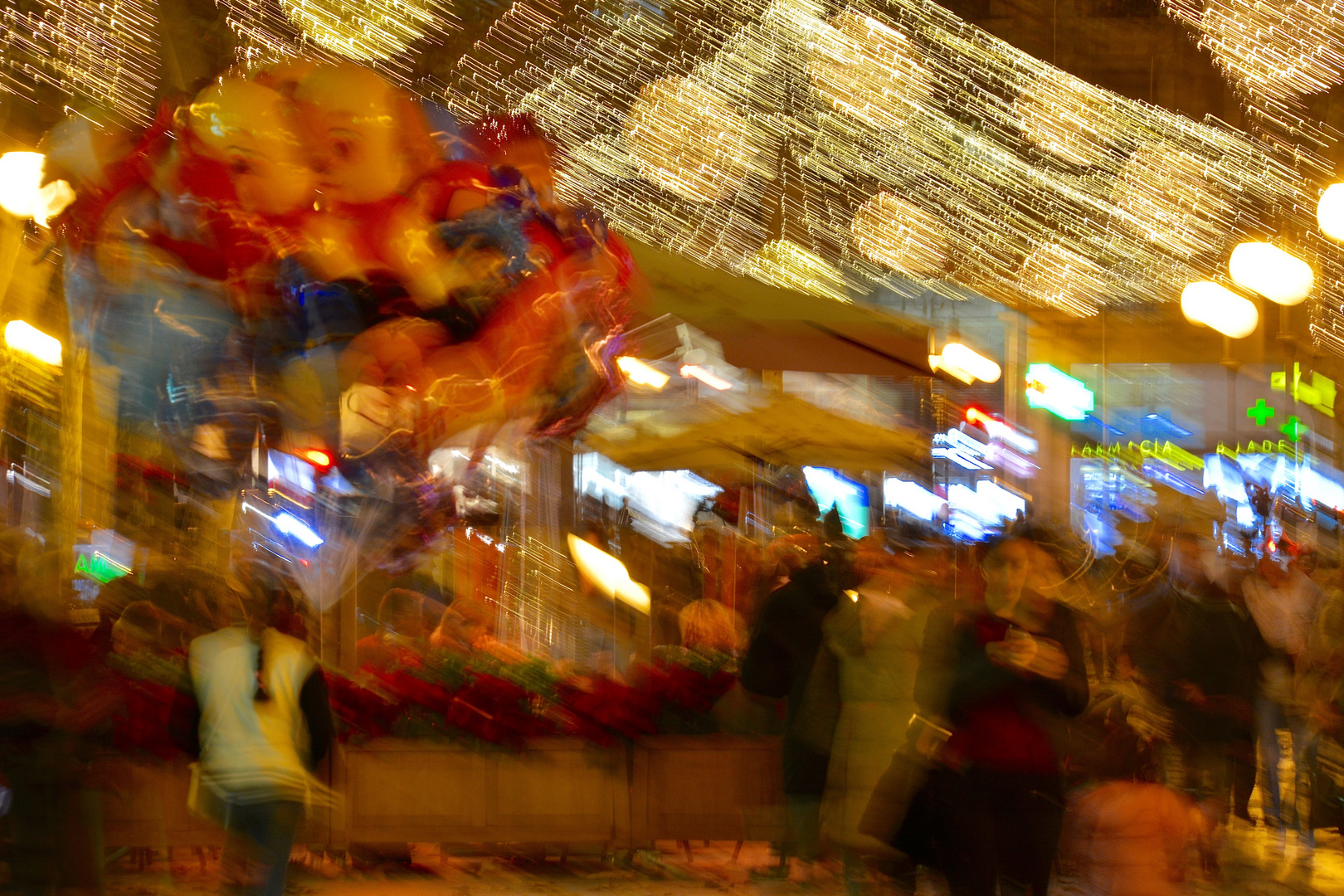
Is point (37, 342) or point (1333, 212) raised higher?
Result: point (1333, 212)

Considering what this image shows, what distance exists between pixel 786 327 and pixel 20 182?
3.75 meters

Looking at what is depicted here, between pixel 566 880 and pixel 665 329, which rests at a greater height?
pixel 665 329

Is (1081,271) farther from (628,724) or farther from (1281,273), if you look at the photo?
(628,724)

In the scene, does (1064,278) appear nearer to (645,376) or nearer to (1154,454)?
(1154,454)

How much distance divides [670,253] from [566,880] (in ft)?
9.83

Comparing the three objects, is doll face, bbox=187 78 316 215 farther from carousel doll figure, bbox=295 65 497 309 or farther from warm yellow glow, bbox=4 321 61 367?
warm yellow glow, bbox=4 321 61 367

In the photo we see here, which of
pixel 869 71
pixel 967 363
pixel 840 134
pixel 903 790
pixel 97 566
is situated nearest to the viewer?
pixel 903 790

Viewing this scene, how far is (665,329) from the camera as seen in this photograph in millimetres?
6727

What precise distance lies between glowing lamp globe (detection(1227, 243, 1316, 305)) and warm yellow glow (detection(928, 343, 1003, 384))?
8.65 ft

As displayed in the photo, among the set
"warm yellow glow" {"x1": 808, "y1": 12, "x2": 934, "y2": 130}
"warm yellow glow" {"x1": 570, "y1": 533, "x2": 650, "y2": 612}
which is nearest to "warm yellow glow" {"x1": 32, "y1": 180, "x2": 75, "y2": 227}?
"warm yellow glow" {"x1": 570, "y1": 533, "x2": 650, "y2": 612}

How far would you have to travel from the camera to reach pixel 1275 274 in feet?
26.8

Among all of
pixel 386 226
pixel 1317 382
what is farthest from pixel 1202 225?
pixel 386 226

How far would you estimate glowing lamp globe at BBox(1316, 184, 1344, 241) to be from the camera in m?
7.06

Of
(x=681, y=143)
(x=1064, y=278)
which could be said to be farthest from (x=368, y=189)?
(x=1064, y=278)
